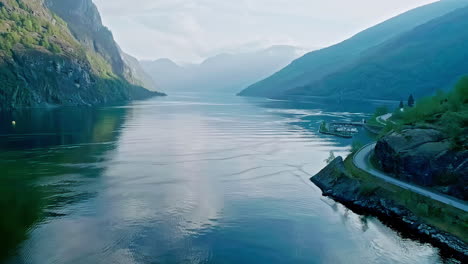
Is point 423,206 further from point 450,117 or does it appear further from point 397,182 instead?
point 450,117

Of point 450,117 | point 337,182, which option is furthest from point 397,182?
point 450,117

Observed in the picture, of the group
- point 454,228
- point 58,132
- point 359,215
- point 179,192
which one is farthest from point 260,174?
point 58,132

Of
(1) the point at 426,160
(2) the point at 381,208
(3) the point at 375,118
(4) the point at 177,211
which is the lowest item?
(4) the point at 177,211

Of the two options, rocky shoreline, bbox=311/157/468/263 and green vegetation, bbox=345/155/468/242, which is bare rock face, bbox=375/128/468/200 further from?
rocky shoreline, bbox=311/157/468/263

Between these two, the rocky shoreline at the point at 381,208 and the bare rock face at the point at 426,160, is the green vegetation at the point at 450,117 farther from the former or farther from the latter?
the rocky shoreline at the point at 381,208

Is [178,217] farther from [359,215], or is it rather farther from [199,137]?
[199,137]

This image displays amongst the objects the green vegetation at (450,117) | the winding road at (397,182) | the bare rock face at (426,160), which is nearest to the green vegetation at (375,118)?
the green vegetation at (450,117)
